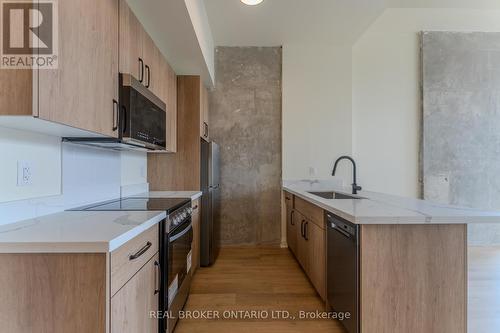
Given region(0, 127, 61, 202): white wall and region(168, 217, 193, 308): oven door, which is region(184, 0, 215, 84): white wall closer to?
region(0, 127, 61, 202): white wall

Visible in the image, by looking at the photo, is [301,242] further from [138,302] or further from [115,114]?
[115,114]

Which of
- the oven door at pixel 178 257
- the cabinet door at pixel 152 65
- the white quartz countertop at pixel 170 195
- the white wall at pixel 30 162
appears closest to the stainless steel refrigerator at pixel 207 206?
the white quartz countertop at pixel 170 195

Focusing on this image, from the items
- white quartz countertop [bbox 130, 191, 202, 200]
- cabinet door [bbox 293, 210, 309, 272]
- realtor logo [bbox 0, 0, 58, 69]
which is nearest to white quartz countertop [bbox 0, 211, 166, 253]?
realtor logo [bbox 0, 0, 58, 69]

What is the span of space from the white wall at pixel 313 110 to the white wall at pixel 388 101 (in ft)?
0.83

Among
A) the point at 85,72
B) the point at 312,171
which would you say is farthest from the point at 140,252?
the point at 312,171

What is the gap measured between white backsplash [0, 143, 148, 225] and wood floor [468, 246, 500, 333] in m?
2.90

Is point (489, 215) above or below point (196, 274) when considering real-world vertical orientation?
above

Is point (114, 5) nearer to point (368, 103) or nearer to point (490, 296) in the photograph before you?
point (368, 103)

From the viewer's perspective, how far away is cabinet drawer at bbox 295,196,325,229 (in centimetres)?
222

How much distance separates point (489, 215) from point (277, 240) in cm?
272

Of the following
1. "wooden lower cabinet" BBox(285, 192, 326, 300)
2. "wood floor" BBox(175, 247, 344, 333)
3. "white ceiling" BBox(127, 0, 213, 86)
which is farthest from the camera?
"wooden lower cabinet" BBox(285, 192, 326, 300)

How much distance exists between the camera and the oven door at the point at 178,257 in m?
1.68

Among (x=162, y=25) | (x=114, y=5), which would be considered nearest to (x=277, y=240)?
(x=162, y=25)

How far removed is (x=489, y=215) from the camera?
1442 mm
